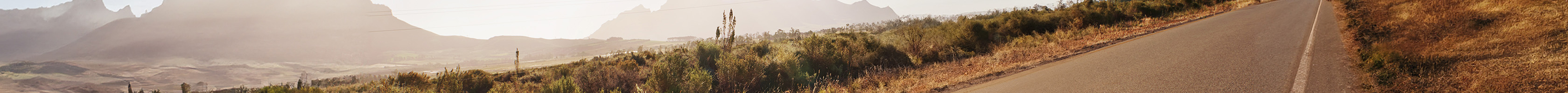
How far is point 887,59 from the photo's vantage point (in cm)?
1738

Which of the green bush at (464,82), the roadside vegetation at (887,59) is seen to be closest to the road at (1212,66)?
the roadside vegetation at (887,59)

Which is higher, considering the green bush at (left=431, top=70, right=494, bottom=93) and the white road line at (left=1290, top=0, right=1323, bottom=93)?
the white road line at (left=1290, top=0, right=1323, bottom=93)

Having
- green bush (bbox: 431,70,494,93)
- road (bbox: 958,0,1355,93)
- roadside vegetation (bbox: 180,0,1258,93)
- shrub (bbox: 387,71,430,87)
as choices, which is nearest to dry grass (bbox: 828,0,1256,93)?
roadside vegetation (bbox: 180,0,1258,93)

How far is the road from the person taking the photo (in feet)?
16.9

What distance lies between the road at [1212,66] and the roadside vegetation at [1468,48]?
0.23 metres

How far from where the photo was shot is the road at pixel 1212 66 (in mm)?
5164

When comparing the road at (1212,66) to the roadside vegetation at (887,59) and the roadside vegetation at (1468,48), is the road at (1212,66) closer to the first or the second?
the roadside vegetation at (1468,48)

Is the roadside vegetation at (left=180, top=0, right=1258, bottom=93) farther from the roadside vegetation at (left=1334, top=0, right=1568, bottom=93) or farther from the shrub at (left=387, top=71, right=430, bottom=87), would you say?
the roadside vegetation at (left=1334, top=0, right=1568, bottom=93)

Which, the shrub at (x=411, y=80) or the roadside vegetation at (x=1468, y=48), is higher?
the roadside vegetation at (x=1468, y=48)

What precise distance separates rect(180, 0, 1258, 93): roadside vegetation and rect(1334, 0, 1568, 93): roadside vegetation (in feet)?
12.3

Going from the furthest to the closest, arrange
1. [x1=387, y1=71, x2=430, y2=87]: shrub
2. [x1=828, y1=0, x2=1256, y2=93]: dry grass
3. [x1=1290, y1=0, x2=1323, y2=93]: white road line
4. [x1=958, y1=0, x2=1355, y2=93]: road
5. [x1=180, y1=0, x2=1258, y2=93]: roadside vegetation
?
1. [x1=387, y1=71, x2=430, y2=87]: shrub
2. [x1=180, y1=0, x2=1258, y2=93]: roadside vegetation
3. [x1=828, y1=0, x2=1256, y2=93]: dry grass
4. [x1=958, y1=0, x2=1355, y2=93]: road
5. [x1=1290, y1=0, x2=1323, y2=93]: white road line

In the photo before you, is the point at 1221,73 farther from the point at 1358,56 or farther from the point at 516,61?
the point at 516,61

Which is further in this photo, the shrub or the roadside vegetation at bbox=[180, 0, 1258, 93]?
the shrub

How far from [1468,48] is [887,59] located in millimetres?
12474
